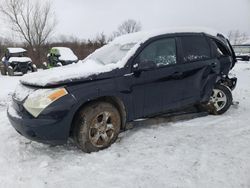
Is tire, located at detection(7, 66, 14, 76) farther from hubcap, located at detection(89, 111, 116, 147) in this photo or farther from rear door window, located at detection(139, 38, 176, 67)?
hubcap, located at detection(89, 111, 116, 147)

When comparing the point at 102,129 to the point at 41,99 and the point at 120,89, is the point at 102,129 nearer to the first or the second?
the point at 120,89

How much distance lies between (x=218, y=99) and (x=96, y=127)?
9.14 ft

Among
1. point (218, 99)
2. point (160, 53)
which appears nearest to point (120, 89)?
point (160, 53)

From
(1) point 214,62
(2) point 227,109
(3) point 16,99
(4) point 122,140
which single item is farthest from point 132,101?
(2) point 227,109

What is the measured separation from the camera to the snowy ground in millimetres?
3117

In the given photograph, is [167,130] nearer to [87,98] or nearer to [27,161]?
[87,98]

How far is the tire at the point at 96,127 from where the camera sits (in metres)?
3.71

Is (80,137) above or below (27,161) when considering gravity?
above

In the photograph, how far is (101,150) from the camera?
12.8 ft

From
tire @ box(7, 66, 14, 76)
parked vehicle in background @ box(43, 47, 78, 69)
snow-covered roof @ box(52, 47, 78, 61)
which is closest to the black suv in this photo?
parked vehicle in background @ box(43, 47, 78, 69)

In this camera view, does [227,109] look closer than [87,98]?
No

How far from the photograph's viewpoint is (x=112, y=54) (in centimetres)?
463

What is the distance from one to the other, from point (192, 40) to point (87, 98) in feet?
7.83

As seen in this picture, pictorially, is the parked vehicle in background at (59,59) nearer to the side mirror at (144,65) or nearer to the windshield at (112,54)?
the windshield at (112,54)
